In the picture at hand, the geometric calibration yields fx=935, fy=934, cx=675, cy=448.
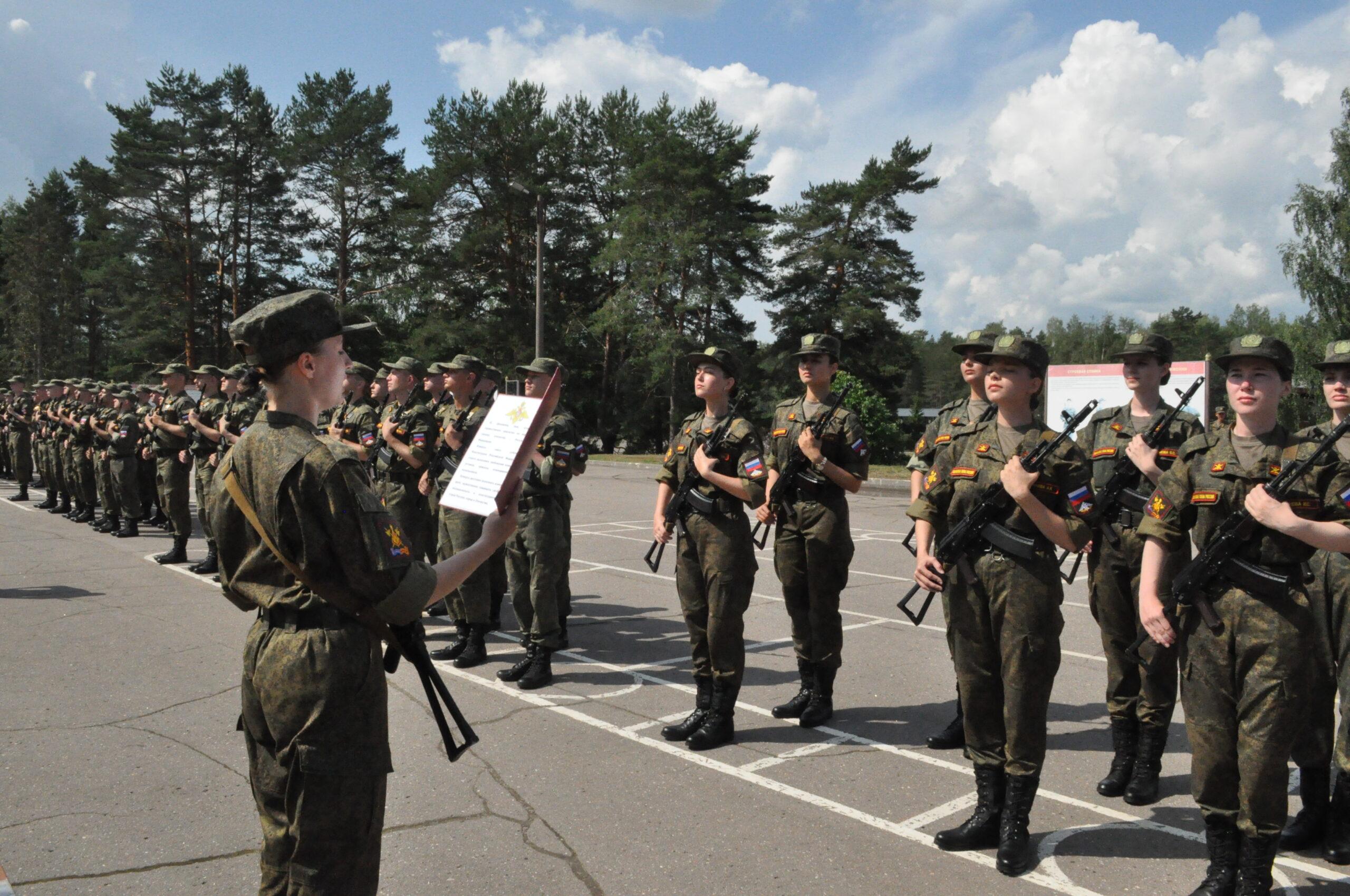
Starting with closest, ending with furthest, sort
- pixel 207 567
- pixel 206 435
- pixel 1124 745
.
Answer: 1. pixel 1124 745
2. pixel 206 435
3. pixel 207 567

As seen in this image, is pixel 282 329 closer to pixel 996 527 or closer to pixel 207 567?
pixel 996 527

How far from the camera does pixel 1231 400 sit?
12.0ft

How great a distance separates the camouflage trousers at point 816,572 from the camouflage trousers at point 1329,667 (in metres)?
2.38

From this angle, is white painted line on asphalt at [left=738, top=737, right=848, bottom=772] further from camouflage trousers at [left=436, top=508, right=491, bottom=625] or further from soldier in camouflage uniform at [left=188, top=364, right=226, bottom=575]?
soldier in camouflage uniform at [left=188, top=364, right=226, bottom=575]

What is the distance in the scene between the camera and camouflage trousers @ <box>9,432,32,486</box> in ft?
63.0

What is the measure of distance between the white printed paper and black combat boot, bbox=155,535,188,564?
1015 centimetres

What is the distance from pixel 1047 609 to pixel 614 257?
35325 mm

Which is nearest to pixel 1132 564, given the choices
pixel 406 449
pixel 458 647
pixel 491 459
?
pixel 491 459

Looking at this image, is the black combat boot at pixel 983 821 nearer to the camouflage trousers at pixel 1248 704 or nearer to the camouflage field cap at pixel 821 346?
the camouflage trousers at pixel 1248 704

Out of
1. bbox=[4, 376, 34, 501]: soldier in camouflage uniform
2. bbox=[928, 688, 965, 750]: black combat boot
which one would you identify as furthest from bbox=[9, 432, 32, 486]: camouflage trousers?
bbox=[928, 688, 965, 750]: black combat boot

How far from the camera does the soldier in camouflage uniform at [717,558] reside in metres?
5.23

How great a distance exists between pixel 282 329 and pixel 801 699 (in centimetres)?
421

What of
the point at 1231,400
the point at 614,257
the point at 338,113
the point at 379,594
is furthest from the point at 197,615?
the point at 338,113

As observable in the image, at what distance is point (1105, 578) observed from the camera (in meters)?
5.02
